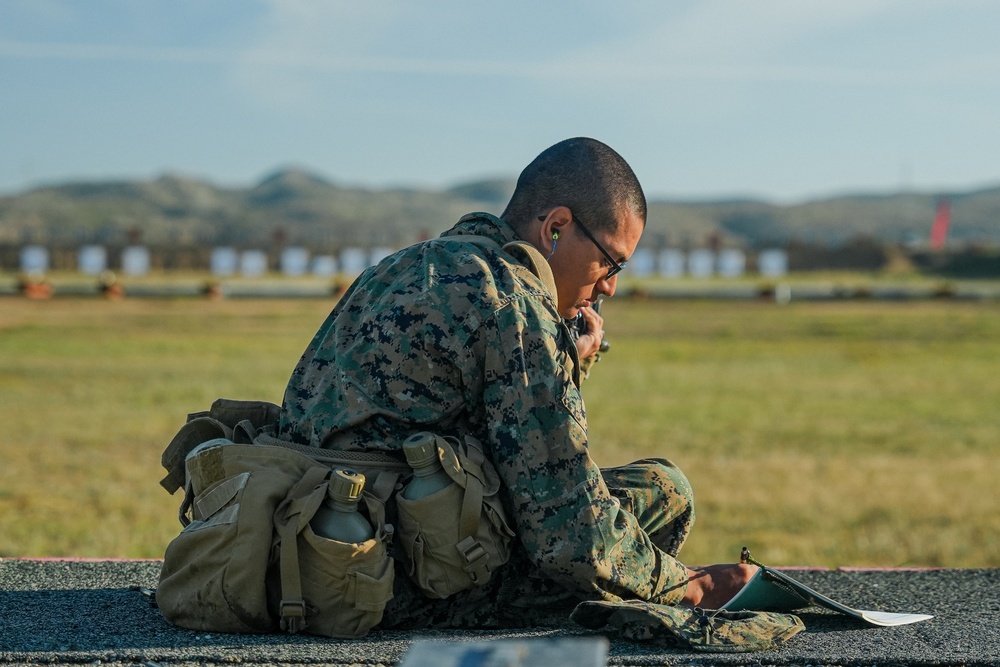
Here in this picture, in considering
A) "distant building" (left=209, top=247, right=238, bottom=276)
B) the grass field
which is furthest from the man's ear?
"distant building" (left=209, top=247, right=238, bottom=276)

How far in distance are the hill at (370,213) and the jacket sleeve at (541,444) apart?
10262 centimetres

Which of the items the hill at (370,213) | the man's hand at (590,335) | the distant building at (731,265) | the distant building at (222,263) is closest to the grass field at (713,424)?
the man's hand at (590,335)

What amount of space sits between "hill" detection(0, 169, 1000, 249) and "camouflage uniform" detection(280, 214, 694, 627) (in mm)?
102457

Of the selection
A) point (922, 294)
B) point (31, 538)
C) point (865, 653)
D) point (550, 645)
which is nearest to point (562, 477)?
point (865, 653)

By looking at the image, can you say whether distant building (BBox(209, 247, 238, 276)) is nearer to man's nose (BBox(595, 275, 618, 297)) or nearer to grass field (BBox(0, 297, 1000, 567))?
grass field (BBox(0, 297, 1000, 567))

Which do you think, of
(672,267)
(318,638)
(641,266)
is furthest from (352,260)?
(318,638)

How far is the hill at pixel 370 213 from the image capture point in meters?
128

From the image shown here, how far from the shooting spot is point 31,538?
21.8 feet

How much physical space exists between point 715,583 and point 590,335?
0.84 meters

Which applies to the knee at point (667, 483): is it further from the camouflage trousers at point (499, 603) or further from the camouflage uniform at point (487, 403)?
the camouflage uniform at point (487, 403)

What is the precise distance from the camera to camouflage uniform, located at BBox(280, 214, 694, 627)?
10.8ft

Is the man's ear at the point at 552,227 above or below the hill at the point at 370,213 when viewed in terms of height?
above

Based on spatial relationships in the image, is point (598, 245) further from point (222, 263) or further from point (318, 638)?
point (222, 263)

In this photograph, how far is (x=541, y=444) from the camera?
328 cm
